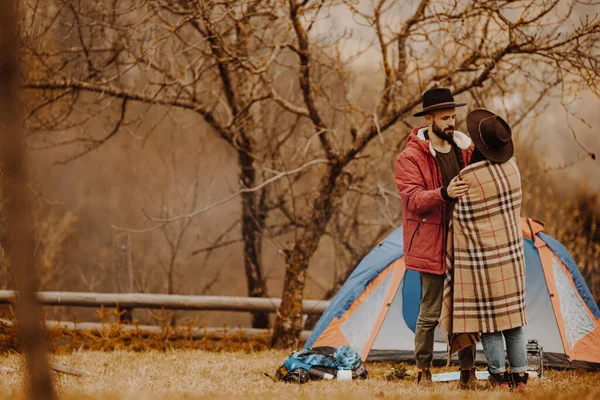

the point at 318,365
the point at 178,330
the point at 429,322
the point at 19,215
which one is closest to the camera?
the point at 19,215

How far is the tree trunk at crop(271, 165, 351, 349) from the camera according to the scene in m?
7.57

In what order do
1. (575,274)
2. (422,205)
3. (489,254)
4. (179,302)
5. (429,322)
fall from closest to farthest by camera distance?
1. (489,254)
2. (422,205)
3. (429,322)
4. (575,274)
5. (179,302)

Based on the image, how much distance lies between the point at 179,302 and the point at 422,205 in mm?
4542

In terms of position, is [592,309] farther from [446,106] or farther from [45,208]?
[45,208]

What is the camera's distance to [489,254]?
405 cm

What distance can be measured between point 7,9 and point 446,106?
2.76 m

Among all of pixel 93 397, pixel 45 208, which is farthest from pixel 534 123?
pixel 45 208

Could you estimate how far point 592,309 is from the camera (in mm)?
5680

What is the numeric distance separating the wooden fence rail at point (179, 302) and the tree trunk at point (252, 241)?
241cm

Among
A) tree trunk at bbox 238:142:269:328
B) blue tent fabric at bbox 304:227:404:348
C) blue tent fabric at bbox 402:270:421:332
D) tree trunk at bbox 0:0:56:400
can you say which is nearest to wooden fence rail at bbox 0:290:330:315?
blue tent fabric at bbox 304:227:404:348

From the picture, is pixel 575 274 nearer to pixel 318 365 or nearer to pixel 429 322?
pixel 429 322

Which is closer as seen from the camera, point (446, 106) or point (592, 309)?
point (446, 106)

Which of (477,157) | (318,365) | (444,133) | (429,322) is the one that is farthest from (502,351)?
(318,365)

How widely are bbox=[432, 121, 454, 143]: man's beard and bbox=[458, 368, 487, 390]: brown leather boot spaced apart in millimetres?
1461
